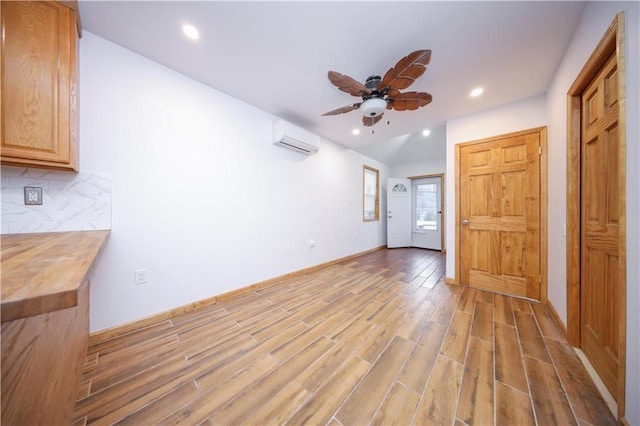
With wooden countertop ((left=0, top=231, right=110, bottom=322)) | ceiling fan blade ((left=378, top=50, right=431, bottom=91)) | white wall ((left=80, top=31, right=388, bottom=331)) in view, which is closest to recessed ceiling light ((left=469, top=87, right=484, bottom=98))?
ceiling fan blade ((left=378, top=50, right=431, bottom=91))

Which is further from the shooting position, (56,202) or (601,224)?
(56,202)

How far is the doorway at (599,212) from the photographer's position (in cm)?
101

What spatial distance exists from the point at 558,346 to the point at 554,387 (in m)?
0.57

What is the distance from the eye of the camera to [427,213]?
5.73 m

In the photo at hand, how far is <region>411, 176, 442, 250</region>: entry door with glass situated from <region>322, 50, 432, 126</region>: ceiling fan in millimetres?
4242

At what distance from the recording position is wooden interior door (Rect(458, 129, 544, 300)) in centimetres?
240

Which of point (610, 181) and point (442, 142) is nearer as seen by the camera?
point (610, 181)

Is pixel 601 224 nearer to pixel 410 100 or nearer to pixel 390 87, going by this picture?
pixel 410 100

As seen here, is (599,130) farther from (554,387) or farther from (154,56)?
(154,56)

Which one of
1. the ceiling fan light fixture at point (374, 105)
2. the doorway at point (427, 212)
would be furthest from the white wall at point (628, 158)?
the doorway at point (427, 212)

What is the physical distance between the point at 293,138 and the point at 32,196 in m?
2.36

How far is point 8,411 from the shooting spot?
581 millimetres

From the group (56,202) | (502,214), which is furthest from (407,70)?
(56,202)

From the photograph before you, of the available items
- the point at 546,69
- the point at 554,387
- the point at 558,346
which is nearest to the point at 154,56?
the point at 546,69
